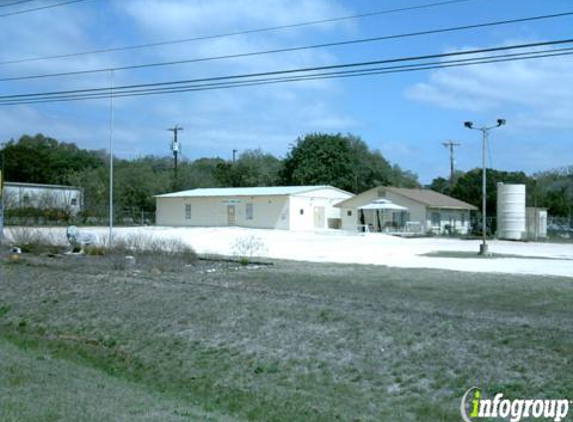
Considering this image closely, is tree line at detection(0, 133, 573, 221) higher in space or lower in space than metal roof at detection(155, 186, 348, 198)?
higher

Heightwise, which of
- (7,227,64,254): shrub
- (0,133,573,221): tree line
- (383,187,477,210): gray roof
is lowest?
(7,227,64,254): shrub

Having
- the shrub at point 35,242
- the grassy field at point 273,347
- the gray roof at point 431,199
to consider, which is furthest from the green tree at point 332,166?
the grassy field at point 273,347

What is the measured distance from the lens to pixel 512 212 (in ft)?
155

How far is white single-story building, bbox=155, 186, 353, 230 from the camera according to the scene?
184 ft

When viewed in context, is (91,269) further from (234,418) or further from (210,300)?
(234,418)

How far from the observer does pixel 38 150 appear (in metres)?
87.9

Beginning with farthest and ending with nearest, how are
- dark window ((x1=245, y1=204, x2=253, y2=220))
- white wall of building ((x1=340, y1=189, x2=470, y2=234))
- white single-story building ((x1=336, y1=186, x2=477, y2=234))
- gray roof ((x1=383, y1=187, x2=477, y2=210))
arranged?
dark window ((x1=245, y1=204, x2=253, y2=220)) → gray roof ((x1=383, y1=187, x2=477, y2=210)) → white wall of building ((x1=340, y1=189, x2=470, y2=234)) → white single-story building ((x1=336, y1=186, x2=477, y2=234))

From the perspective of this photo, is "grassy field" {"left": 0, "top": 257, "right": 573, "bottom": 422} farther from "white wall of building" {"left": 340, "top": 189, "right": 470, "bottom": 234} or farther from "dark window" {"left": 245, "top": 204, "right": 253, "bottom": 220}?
"dark window" {"left": 245, "top": 204, "right": 253, "bottom": 220}

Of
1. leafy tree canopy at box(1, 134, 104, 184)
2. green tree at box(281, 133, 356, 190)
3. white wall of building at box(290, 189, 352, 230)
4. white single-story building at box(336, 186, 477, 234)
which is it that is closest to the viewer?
white single-story building at box(336, 186, 477, 234)

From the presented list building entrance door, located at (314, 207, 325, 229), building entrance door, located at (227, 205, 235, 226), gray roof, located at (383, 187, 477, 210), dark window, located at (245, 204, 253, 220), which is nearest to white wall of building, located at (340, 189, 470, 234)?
gray roof, located at (383, 187, 477, 210)

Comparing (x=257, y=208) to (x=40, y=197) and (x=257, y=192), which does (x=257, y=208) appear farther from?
(x=40, y=197)

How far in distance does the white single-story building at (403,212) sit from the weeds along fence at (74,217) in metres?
20.9

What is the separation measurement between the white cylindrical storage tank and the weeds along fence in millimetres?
34021

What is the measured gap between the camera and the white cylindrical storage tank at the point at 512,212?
4706cm
